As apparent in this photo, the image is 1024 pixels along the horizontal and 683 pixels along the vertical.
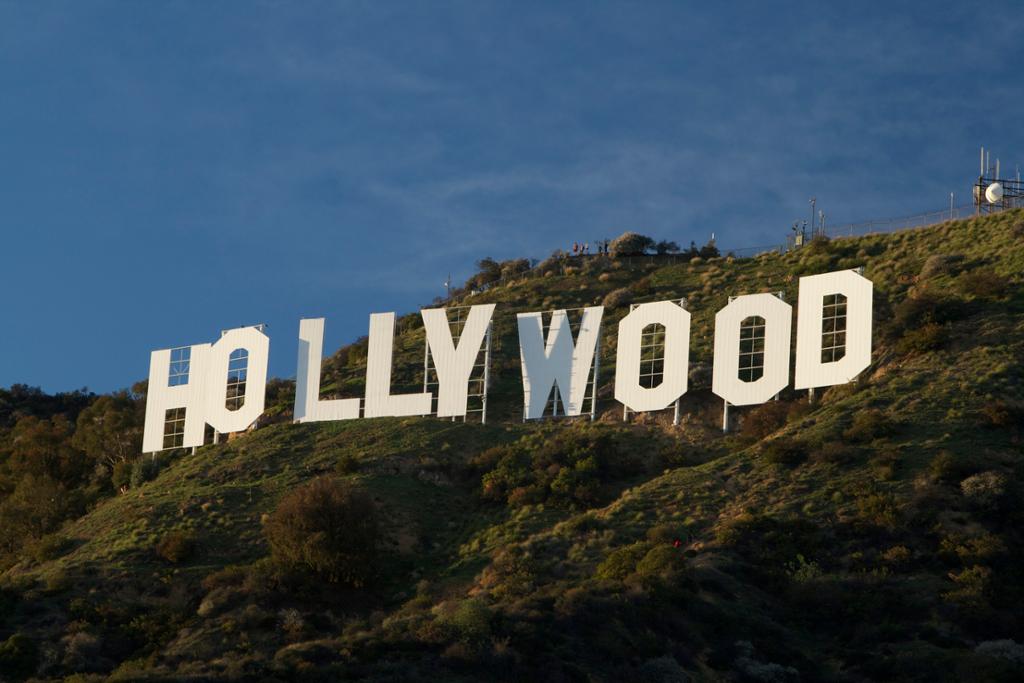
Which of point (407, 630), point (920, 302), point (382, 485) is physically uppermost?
point (920, 302)

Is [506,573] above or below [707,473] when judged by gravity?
below

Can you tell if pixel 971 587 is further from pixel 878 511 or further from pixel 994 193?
pixel 994 193

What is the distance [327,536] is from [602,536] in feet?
29.4

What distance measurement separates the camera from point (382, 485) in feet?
181

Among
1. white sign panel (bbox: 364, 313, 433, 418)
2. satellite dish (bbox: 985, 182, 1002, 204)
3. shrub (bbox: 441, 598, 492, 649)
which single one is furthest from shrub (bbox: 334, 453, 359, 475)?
satellite dish (bbox: 985, 182, 1002, 204)

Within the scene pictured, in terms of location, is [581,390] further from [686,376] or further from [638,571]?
[638,571]

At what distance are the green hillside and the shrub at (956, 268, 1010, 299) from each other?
0.12 metres

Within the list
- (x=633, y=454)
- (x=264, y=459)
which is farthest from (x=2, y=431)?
(x=633, y=454)

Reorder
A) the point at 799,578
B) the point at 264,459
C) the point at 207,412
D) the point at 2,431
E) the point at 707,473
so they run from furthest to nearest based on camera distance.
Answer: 1. the point at 2,431
2. the point at 207,412
3. the point at 264,459
4. the point at 707,473
5. the point at 799,578

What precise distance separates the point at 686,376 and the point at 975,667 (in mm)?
23501

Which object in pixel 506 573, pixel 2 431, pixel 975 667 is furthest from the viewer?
pixel 2 431

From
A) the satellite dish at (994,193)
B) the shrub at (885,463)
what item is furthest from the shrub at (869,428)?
the satellite dish at (994,193)

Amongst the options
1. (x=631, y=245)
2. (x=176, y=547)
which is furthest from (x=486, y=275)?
(x=176, y=547)

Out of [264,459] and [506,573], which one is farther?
[264,459]
